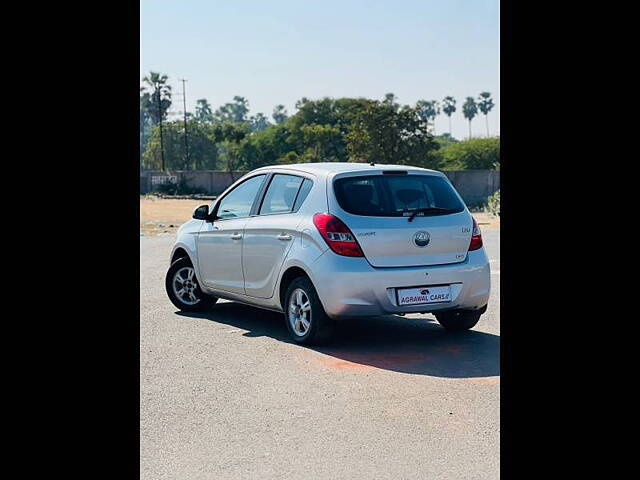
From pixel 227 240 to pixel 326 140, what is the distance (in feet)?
255

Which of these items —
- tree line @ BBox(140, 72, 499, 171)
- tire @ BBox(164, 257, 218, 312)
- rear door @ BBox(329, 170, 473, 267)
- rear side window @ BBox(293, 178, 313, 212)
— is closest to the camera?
rear door @ BBox(329, 170, 473, 267)

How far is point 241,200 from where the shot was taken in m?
9.30

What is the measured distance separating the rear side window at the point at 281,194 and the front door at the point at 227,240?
24cm

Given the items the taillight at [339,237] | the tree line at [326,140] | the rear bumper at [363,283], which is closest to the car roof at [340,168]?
the taillight at [339,237]

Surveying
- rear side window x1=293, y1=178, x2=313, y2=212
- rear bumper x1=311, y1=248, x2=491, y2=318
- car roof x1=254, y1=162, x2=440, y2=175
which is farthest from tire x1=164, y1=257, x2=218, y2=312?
rear bumper x1=311, y1=248, x2=491, y2=318

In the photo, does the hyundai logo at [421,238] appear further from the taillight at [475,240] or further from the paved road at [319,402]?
the paved road at [319,402]

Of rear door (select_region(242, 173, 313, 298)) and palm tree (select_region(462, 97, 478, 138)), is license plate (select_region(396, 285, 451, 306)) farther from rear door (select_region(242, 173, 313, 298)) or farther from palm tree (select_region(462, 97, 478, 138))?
palm tree (select_region(462, 97, 478, 138))

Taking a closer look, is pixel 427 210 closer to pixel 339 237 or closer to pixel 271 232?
pixel 339 237

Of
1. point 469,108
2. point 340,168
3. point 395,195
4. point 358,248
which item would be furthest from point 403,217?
point 469,108

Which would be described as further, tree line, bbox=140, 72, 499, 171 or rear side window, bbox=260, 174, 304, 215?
tree line, bbox=140, 72, 499, 171

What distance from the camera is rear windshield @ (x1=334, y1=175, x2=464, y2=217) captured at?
782 cm
